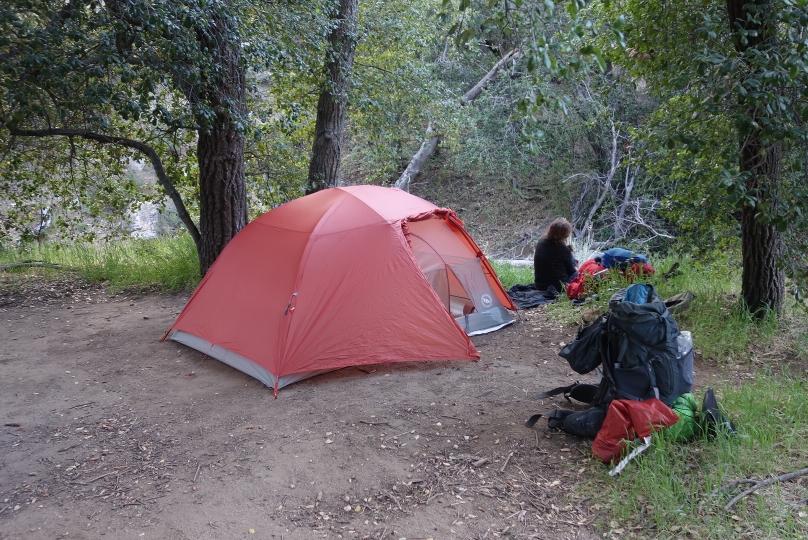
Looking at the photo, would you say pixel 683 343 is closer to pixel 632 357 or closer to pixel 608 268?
pixel 632 357

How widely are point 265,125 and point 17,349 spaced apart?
11.3ft

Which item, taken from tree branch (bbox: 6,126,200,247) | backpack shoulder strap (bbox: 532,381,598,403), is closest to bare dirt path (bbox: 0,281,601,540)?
backpack shoulder strap (bbox: 532,381,598,403)

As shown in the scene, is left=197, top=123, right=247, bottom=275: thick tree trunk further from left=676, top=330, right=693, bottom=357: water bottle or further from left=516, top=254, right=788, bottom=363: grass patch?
left=676, top=330, right=693, bottom=357: water bottle

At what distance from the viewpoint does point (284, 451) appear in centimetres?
365

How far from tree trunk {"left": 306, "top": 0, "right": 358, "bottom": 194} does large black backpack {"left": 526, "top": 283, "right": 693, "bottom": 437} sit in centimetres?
502

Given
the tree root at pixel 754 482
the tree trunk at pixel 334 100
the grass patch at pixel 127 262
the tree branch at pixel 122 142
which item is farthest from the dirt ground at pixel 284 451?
the tree trunk at pixel 334 100

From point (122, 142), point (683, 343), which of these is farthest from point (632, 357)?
point (122, 142)

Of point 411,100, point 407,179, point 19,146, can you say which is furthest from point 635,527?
point 407,179

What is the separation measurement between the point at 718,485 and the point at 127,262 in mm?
7840

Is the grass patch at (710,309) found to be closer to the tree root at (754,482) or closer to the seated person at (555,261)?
the seated person at (555,261)

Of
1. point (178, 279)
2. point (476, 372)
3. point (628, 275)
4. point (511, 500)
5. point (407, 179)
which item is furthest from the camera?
point (407, 179)

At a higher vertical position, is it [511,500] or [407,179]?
[407,179]

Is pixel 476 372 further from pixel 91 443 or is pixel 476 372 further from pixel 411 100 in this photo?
pixel 411 100

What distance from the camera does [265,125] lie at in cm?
708
